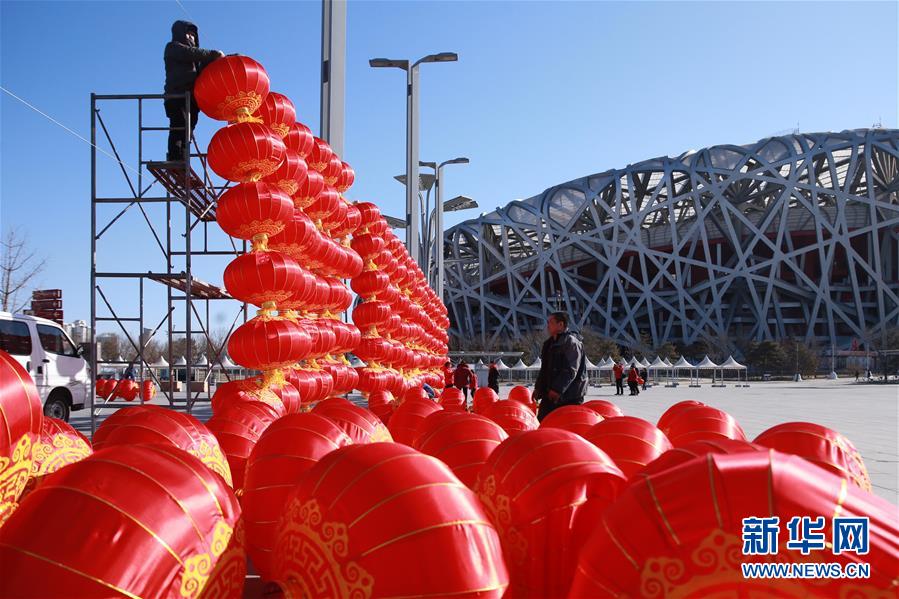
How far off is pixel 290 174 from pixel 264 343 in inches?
74.6

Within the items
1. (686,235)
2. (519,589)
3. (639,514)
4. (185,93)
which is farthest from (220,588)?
(686,235)

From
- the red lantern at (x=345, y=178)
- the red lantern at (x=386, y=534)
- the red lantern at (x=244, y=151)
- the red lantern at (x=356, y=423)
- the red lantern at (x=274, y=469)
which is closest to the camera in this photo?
the red lantern at (x=386, y=534)

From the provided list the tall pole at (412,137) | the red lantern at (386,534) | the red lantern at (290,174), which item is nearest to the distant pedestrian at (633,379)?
the tall pole at (412,137)

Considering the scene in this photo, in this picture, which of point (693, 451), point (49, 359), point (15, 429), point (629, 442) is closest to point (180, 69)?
point (49, 359)

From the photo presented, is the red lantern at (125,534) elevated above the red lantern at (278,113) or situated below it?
below

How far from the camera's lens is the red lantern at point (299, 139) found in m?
7.71

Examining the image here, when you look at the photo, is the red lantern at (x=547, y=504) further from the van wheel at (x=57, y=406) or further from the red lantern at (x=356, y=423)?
the van wheel at (x=57, y=406)

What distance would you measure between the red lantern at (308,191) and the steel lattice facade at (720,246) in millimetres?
52973

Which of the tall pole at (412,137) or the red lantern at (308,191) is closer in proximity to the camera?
the red lantern at (308,191)

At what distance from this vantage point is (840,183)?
6125cm

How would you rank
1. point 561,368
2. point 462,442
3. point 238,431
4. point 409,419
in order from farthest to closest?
1. point 561,368
2. point 409,419
3. point 238,431
4. point 462,442

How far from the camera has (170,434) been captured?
11.1ft

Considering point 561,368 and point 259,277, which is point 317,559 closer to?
point 561,368

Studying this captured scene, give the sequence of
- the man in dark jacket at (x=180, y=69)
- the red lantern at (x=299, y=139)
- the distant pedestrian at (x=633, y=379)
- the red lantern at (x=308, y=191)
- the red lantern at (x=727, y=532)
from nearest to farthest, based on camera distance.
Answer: the red lantern at (x=727, y=532) < the red lantern at (x=299, y=139) < the red lantern at (x=308, y=191) < the man in dark jacket at (x=180, y=69) < the distant pedestrian at (x=633, y=379)
